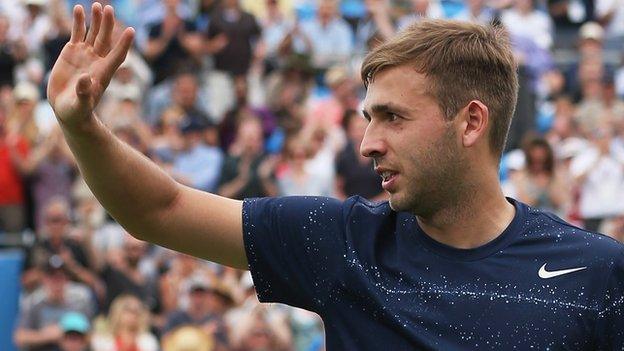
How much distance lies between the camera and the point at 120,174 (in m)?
3.07

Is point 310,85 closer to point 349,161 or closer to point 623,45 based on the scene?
point 349,161

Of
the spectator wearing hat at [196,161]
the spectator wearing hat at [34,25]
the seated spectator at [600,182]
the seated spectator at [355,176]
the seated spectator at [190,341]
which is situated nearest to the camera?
the seated spectator at [190,341]

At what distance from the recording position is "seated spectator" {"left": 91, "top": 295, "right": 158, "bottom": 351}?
9.55 m

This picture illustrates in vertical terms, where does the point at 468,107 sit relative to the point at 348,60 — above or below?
above

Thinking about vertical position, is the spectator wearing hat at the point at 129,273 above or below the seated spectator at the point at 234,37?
below

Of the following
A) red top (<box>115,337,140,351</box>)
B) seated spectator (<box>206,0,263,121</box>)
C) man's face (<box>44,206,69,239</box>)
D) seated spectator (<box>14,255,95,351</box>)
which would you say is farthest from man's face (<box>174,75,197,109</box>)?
red top (<box>115,337,140,351</box>)

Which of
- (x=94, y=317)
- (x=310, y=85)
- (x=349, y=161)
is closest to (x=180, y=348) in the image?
(x=94, y=317)

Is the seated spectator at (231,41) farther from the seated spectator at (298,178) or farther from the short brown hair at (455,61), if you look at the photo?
the short brown hair at (455,61)

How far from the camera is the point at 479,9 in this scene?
1406 cm

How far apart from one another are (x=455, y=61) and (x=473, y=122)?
0.52 ft

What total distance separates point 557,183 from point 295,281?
7244 millimetres

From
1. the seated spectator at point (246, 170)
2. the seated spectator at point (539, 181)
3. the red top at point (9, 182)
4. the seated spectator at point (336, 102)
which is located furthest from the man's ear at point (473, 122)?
the seated spectator at point (336, 102)

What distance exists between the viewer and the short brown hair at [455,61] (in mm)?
3172

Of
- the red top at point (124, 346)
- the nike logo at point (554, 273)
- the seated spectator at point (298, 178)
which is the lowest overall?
the red top at point (124, 346)
